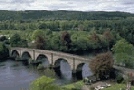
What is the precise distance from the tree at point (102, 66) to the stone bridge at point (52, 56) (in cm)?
1014

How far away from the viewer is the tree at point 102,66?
278 feet

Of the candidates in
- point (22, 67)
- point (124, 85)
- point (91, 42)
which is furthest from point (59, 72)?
point (91, 42)

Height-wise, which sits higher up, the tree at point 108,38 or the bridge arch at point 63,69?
the tree at point 108,38

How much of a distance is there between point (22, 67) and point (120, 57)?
112 feet

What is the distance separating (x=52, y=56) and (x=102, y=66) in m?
30.7

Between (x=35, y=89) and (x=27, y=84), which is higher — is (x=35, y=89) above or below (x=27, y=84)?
above

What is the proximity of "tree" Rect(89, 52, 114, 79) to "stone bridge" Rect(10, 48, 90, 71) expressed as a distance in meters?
10.1

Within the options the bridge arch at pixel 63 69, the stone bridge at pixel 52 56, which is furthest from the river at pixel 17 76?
the stone bridge at pixel 52 56

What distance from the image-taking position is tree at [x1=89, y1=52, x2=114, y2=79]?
84.6 m

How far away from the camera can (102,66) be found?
3334 inches

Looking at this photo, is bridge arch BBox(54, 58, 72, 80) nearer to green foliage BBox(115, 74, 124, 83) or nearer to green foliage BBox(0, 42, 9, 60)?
green foliage BBox(115, 74, 124, 83)

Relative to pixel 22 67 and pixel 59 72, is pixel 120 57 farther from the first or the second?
pixel 22 67

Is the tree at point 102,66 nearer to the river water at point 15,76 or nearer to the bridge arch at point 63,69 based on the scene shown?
the bridge arch at point 63,69

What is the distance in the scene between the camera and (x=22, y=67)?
365 ft
